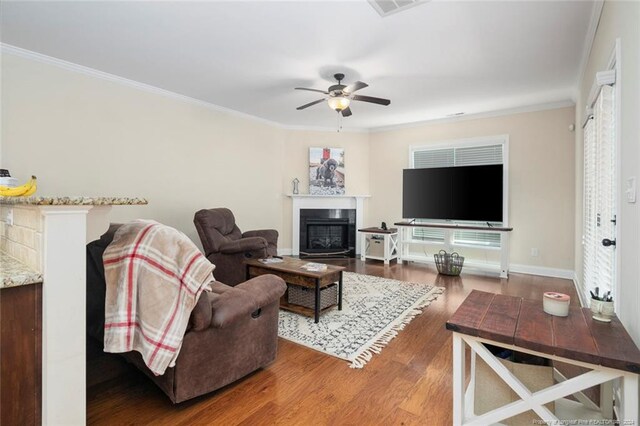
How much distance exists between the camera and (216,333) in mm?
1775

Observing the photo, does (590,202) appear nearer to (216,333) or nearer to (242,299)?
(242,299)

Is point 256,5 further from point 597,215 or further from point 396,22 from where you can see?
point 597,215

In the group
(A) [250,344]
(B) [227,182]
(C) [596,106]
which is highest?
(C) [596,106]

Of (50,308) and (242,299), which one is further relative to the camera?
(242,299)

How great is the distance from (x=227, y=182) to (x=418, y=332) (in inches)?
151

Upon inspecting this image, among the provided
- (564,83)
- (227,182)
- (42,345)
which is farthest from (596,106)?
(227,182)

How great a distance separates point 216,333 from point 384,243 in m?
4.38

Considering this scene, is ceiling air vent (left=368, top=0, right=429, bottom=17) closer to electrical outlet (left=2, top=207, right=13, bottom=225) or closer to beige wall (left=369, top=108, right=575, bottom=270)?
electrical outlet (left=2, top=207, right=13, bottom=225)

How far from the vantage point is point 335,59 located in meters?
A: 3.29

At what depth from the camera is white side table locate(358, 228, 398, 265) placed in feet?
18.5

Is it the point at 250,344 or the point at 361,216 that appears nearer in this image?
the point at 250,344

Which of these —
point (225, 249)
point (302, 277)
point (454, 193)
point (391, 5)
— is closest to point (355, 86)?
point (391, 5)

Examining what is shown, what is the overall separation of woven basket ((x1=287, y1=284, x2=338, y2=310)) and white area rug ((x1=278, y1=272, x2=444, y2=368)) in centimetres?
11

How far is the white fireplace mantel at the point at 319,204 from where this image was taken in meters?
6.18
